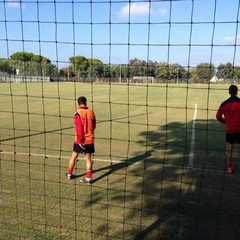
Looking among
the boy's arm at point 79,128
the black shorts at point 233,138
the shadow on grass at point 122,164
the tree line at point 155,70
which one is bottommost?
the shadow on grass at point 122,164

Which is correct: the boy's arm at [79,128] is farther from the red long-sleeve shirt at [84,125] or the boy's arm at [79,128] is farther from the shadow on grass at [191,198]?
the shadow on grass at [191,198]

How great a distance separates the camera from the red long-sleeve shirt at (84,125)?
644 cm

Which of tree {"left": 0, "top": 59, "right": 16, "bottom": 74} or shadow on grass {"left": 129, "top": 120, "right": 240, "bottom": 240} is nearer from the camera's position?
shadow on grass {"left": 129, "top": 120, "right": 240, "bottom": 240}

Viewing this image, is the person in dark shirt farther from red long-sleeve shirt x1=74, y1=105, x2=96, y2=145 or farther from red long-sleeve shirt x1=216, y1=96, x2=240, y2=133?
red long-sleeve shirt x1=74, y1=105, x2=96, y2=145

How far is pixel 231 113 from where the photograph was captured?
7.12 m

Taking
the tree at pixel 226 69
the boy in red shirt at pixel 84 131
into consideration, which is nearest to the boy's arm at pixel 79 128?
the boy in red shirt at pixel 84 131

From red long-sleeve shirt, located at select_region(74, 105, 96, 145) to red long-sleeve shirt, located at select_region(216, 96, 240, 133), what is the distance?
2.64 meters

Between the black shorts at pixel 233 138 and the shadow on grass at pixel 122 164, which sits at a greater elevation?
the black shorts at pixel 233 138

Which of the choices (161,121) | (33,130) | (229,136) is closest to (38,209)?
(229,136)

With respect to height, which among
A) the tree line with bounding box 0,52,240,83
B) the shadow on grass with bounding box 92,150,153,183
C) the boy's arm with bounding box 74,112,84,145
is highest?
the tree line with bounding box 0,52,240,83

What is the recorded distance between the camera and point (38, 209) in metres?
5.18

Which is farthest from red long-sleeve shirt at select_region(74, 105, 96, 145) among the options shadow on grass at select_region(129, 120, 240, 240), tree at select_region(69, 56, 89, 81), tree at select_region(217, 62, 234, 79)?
tree at select_region(217, 62, 234, 79)

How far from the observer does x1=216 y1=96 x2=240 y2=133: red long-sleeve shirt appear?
23.2ft

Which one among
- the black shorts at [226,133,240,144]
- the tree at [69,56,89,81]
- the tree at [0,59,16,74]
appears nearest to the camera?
the black shorts at [226,133,240,144]
